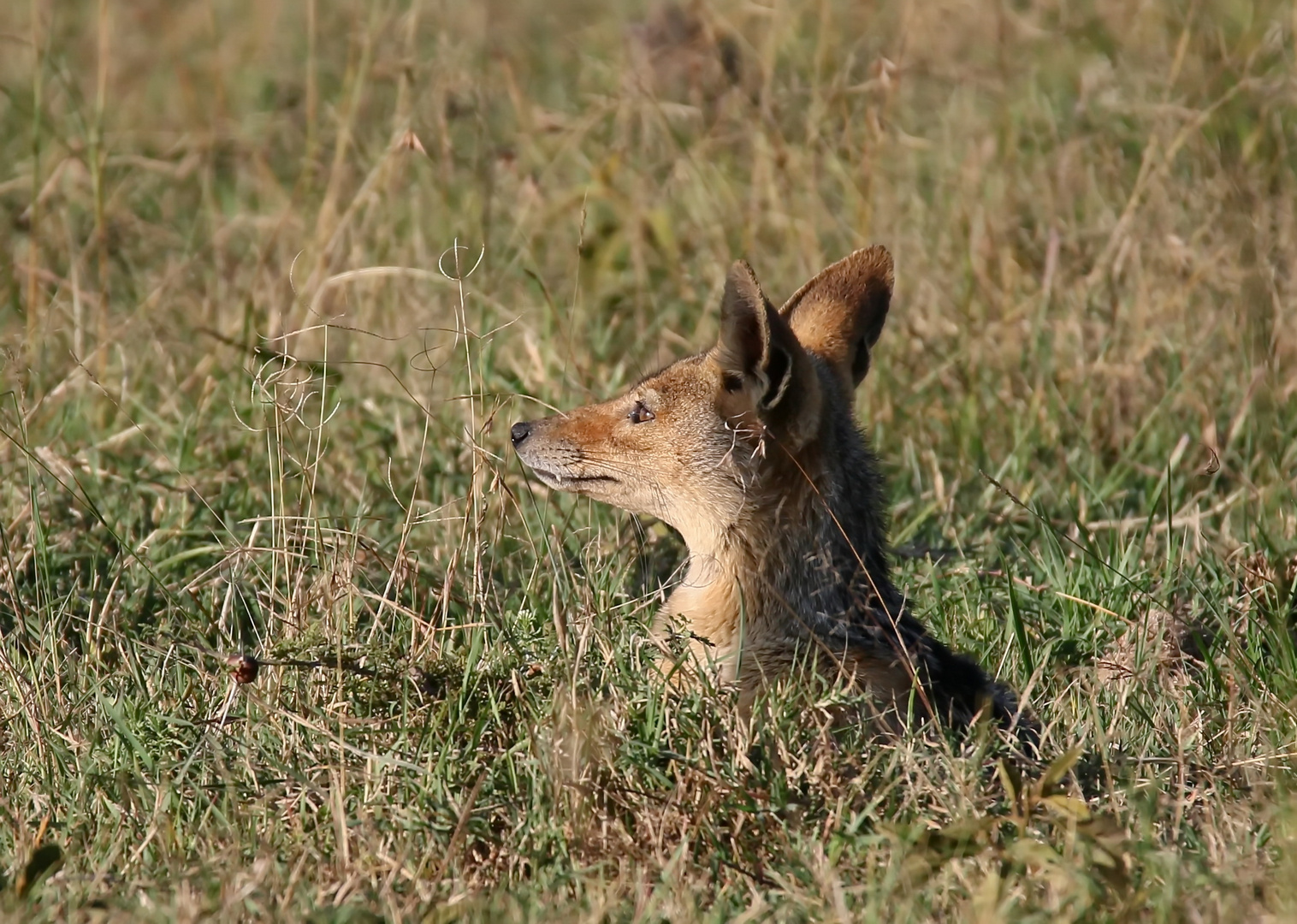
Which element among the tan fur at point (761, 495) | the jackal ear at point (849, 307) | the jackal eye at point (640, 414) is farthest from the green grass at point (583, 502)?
the jackal ear at point (849, 307)

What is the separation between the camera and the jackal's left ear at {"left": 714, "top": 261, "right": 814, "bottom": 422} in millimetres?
3812

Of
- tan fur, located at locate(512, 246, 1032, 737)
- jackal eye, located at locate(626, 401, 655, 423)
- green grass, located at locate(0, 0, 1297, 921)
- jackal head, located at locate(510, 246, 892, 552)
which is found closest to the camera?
green grass, located at locate(0, 0, 1297, 921)

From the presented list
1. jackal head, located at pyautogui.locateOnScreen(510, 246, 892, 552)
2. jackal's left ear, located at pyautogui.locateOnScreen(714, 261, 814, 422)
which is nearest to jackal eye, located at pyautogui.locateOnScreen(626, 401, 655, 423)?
jackal head, located at pyautogui.locateOnScreen(510, 246, 892, 552)

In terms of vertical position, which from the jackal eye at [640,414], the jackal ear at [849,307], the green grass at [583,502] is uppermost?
the jackal ear at [849,307]

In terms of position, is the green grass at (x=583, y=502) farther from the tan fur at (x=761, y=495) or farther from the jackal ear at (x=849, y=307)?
the jackal ear at (x=849, y=307)

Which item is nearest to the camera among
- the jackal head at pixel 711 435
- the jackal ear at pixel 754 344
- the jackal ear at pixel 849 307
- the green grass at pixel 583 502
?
the green grass at pixel 583 502

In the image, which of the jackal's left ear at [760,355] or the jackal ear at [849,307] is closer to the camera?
the jackal's left ear at [760,355]

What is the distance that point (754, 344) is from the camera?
4020 mm

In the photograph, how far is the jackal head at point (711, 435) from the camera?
13.3 ft

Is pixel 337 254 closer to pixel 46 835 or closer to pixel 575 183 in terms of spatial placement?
pixel 575 183

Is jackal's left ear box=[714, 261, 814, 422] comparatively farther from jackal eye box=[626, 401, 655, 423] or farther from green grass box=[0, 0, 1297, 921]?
green grass box=[0, 0, 1297, 921]

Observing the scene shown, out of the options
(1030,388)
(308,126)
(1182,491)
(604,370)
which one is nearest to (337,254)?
(308,126)

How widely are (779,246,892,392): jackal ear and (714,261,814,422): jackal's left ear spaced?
52cm

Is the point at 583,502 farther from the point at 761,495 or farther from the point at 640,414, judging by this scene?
the point at 761,495
